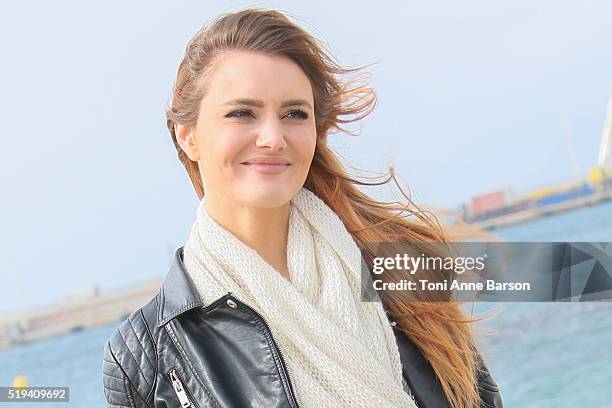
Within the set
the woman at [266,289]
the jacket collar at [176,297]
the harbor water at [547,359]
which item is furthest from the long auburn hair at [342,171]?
the harbor water at [547,359]

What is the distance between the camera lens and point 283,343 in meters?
1.51

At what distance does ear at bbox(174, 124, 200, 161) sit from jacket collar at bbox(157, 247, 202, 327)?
206 millimetres

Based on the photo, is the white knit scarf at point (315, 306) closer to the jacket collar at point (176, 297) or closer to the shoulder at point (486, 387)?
the jacket collar at point (176, 297)

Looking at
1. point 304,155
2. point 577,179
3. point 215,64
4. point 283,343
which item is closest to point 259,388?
point 283,343

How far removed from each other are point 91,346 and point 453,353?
57.3 ft

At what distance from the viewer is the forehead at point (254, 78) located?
150 cm

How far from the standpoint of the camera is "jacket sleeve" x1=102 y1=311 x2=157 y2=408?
4.87ft

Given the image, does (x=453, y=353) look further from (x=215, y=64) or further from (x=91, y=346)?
(x=91, y=346)

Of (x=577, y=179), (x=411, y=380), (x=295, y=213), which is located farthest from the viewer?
(x=577, y=179)

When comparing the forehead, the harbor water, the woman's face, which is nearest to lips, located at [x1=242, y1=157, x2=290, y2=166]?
the woman's face

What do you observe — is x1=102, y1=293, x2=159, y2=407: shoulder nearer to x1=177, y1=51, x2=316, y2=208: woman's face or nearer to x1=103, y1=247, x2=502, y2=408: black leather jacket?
x1=103, y1=247, x2=502, y2=408: black leather jacket

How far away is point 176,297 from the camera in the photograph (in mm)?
1533

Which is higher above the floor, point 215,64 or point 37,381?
point 215,64

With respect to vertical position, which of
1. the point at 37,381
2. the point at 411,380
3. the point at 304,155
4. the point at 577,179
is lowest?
the point at 37,381
